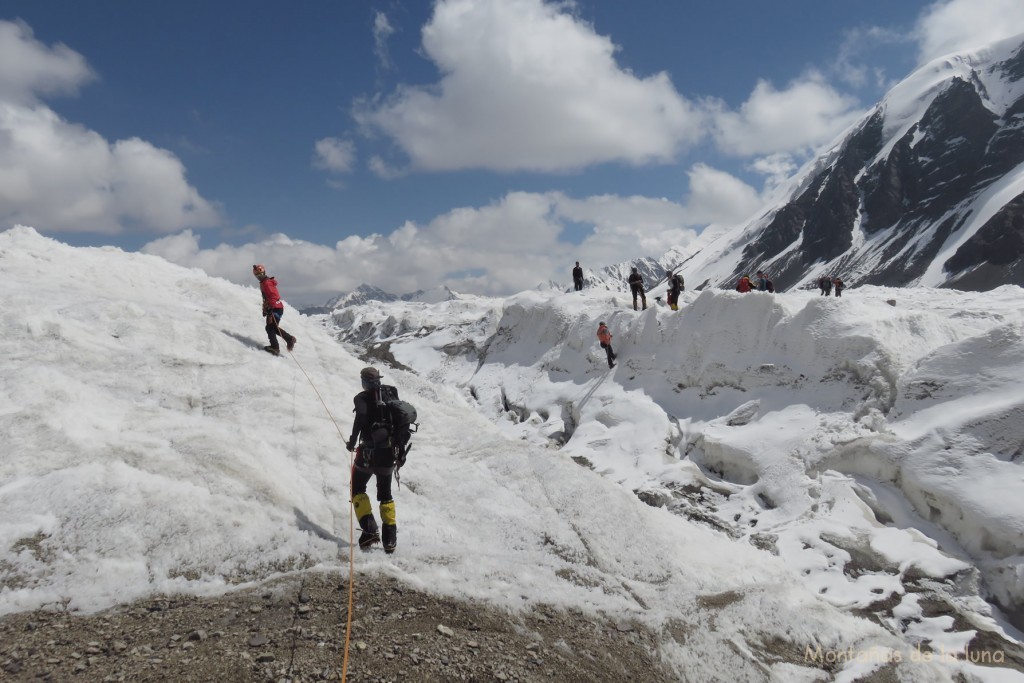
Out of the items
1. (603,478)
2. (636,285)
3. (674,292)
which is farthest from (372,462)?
(636,285)

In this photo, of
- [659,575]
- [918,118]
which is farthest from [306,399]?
[918,118]

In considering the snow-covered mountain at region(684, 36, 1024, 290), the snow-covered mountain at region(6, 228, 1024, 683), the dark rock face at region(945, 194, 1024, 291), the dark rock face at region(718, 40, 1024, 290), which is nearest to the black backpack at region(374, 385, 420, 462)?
the snow-covered mountain at region(6, 228, 1024, 683)

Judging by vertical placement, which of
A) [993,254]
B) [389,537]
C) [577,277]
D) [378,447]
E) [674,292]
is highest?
[993,254]

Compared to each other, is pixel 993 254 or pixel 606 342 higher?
pixel 993 254

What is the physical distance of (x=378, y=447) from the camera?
724 cm

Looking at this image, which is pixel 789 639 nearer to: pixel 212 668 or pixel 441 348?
pixel 212 668

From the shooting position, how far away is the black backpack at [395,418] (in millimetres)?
7199

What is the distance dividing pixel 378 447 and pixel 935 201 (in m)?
200

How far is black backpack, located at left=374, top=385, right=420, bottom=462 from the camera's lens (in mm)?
7199

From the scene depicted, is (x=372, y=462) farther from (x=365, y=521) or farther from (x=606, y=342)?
(x=606, y=342)

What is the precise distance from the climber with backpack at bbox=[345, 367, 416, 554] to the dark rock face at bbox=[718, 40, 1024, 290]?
145m

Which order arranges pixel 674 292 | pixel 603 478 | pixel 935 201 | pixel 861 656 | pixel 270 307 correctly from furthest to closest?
pixel 935 201
pixel 674 292
pixel 270 307
pixel 603 478
pixel 861 656

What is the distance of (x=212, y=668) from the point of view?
4.78 meters

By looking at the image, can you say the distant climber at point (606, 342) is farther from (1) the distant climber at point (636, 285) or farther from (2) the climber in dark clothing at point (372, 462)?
(2) the climber in dark clothing at point (372, 462)
